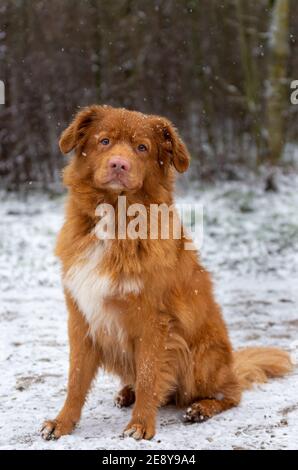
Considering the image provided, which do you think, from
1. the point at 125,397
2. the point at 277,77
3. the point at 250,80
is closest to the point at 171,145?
the point at 125,397

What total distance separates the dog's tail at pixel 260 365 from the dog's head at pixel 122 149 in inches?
66.0

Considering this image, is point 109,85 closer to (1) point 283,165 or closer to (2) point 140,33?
(2) point 140,33

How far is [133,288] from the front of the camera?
4.02 m

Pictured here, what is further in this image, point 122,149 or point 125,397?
point 125,397

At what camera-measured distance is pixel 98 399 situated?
492 centimetres

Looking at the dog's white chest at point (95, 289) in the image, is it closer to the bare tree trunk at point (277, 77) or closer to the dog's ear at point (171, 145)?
the dog's ear at point (171, 145)

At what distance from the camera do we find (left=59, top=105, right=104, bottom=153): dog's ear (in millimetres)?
4305

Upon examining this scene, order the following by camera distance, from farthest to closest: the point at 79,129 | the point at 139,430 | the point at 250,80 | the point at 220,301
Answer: the point at 250,80 → the point at 220,301 → the point at 79,129 → the point at 139,430

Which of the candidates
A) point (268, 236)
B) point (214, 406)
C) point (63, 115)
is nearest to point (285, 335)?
point (214, 406)

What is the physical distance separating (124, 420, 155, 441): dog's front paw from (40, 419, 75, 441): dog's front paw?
38 centimetres

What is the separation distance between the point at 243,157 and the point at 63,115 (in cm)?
416

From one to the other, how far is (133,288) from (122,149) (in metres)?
0.87

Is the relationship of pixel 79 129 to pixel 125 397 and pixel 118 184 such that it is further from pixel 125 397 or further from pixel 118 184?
pixel 125 397

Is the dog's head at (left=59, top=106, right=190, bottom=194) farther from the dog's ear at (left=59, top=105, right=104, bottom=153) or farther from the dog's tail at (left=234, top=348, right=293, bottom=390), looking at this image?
the dog's tail at (left=234, top=348, right=293, bottom=390)
